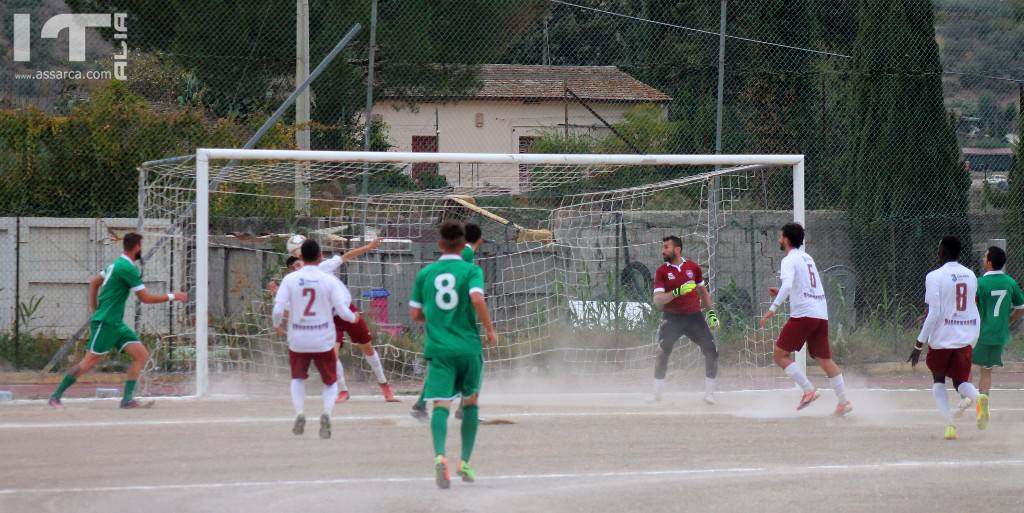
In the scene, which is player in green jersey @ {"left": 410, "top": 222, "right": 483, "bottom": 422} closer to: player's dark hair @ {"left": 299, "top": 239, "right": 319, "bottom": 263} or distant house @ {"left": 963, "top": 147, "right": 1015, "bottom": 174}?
player's dark hair @ {"left": 299, "top": 239, "right": 319, "bottom": 263}

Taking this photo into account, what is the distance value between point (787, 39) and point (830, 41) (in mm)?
890

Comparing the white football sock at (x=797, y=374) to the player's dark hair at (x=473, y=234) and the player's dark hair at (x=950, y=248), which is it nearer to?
the player's dark hair at (x=950, y=248)

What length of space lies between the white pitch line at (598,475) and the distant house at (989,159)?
11750mm

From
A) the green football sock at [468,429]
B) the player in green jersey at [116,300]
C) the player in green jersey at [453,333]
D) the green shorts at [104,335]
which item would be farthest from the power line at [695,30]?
the green football sock at [468,429]

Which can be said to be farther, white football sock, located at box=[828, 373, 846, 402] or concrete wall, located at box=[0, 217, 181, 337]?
concrete wall, located at box=[0, 217, 181, 337]

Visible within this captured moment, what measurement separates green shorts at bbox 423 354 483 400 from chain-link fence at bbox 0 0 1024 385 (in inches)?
354

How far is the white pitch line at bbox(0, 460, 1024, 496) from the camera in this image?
25.0ft

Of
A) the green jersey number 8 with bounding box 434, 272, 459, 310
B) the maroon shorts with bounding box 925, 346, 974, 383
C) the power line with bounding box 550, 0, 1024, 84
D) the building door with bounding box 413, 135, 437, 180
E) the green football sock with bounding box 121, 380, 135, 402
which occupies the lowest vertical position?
the green football sock with bounding box 121, 380, 135, 402

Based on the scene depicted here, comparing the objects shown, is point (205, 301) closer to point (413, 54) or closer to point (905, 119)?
point (413, 54)

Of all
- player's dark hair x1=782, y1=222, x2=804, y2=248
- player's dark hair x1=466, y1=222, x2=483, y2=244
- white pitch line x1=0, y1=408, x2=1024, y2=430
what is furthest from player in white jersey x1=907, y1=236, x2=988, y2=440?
player's dark hair x1=466, y1=222, x2=483, y2=244

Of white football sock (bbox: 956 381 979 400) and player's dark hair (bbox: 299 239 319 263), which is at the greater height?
player's dark hair (bbox: 299 239 319 263)

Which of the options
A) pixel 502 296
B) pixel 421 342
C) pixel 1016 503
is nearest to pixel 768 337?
pixel 502 296

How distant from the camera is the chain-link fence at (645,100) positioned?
17.8 metres

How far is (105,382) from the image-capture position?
14.6 metres
